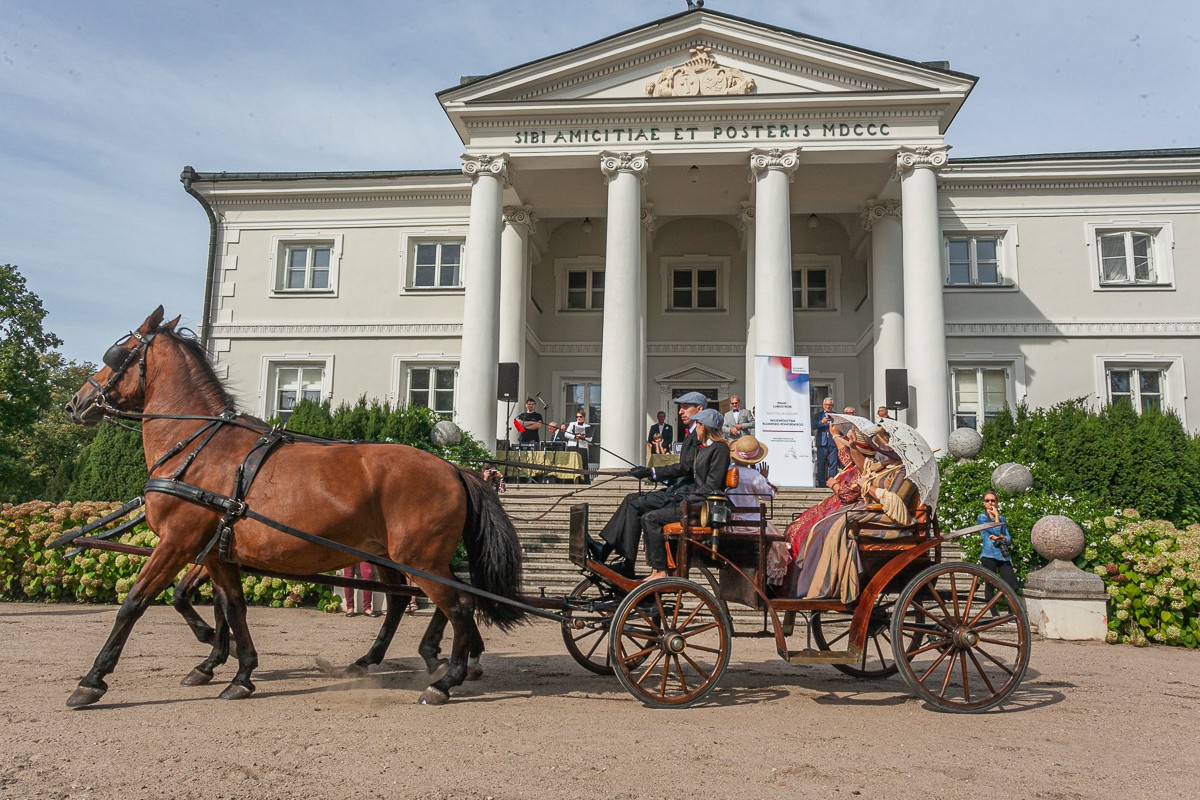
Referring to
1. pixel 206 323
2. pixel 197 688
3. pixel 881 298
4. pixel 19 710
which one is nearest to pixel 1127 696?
pixel 197 688

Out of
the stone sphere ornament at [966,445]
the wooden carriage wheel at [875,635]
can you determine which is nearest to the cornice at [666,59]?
the stone sphere ornament at [966,445]

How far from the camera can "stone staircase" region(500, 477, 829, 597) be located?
10805 millimetres

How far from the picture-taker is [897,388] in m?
16.3

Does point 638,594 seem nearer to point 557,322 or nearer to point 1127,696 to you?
point 1127,696

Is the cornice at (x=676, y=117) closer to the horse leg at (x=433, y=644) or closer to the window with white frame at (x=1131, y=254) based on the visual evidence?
the window with white frame at (x=1131, y=254)

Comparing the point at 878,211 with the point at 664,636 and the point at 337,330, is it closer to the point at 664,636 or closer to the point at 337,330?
the point at 337,330

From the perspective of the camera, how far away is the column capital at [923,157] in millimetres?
17141

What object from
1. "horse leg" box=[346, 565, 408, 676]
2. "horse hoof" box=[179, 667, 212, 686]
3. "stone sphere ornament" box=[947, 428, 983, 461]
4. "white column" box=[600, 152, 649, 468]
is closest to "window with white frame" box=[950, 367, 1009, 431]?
"stone sphere ornament" box=[947, 428, 983, 461]

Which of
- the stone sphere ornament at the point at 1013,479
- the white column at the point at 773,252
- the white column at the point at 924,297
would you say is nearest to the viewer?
the stone sphere ornament at the point at 1013,479

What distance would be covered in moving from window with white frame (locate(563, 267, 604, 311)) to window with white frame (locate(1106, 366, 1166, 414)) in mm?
12891

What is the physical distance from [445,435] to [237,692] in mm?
9963

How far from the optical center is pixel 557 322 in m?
23.6

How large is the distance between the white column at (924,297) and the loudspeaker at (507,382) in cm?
779

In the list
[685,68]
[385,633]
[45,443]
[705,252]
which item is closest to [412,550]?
[385,633]
